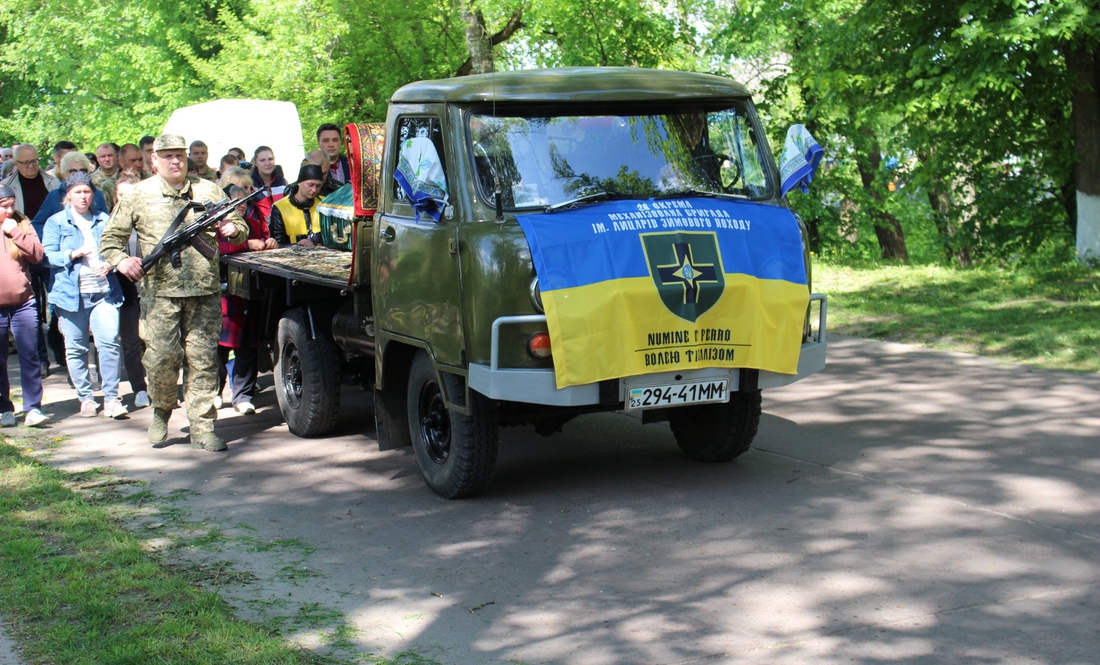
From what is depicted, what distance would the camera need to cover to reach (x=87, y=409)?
9977 mm

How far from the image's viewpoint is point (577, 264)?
6.21 metres

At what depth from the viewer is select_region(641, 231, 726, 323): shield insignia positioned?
633 cm

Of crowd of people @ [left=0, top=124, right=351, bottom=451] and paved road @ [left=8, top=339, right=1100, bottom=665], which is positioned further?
crowd of people @ [left=0, top=124, right=351, bottom=451]

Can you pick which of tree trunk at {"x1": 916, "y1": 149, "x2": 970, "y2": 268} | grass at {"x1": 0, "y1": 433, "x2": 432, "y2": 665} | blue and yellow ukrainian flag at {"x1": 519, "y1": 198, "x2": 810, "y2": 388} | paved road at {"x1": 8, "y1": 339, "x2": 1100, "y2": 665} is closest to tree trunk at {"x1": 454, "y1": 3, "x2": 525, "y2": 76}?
tree trunk at {"x1": 916, "y1": 149, "x2": 970, "y2": 268}

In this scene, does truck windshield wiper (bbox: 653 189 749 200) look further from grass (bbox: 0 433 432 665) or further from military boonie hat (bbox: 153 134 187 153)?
military boonie hat (bbox: 153 134 187 153)

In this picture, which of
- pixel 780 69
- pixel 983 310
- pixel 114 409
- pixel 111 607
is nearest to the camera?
pixel 111 607

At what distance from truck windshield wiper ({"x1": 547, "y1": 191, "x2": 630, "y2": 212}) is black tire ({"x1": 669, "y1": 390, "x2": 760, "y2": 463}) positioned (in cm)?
136

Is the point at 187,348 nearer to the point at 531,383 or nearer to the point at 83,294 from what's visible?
the point at 83,294

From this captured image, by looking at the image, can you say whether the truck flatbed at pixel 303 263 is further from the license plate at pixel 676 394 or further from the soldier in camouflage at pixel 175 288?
the license plate at pixel 676 394

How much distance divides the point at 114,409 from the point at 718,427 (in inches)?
201

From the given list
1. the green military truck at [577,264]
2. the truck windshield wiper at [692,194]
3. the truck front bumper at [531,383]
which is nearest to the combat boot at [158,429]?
the green military truck at [577,264]

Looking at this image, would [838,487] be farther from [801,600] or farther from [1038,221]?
[1038,221]

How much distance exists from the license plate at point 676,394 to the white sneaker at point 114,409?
5097mm

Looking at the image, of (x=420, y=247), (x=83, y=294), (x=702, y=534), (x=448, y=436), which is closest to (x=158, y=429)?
(x=83, y=294)
